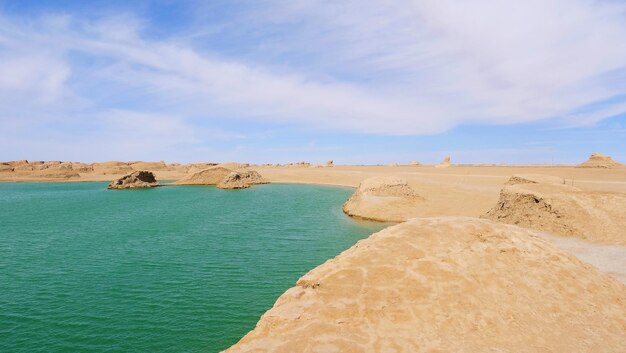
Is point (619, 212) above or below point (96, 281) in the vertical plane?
above

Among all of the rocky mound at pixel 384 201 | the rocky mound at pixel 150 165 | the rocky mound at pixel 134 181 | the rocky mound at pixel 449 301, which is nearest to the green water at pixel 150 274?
the rocky mound at pixel 384 201

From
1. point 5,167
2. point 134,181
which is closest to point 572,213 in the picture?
point 134,181

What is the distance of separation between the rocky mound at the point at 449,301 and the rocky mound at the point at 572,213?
946 cm

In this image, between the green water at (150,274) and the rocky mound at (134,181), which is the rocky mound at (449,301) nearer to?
the green water at (150,274)

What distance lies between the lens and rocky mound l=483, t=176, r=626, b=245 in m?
21.0

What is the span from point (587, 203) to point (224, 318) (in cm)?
2333

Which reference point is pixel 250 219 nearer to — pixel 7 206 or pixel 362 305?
pixel 362 305

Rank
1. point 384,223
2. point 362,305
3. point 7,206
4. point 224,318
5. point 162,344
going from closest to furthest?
point 362,305 → point 162,344 → point 224,318 → point 384,223 → point 7,206

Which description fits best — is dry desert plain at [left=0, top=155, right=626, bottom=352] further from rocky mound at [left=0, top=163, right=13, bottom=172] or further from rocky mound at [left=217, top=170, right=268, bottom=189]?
rocky mound at [left=0, top=163, right=13, bottom=172]

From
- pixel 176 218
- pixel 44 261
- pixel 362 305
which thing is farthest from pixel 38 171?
pixel 362 305

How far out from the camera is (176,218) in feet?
122

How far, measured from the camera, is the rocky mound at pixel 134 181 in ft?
252

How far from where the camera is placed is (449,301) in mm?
10766

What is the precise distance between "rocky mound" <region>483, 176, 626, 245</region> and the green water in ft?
38.1
